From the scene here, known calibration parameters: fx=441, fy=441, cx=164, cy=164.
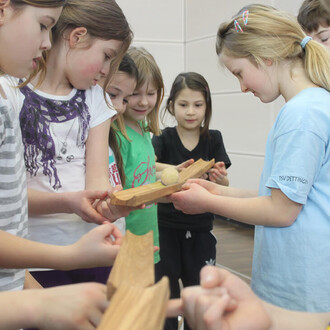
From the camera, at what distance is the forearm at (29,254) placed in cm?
78

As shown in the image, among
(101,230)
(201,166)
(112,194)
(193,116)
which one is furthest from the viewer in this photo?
(193,116)

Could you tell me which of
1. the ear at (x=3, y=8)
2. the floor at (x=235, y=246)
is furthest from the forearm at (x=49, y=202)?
the floor at (x=235, y=246)

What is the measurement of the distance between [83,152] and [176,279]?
3.03 ft

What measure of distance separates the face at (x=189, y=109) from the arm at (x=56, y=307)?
1568 mm

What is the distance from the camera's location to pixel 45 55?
1.21 meters

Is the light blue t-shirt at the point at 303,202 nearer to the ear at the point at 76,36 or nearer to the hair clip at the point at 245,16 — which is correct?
the hair clip at the point at 245,16

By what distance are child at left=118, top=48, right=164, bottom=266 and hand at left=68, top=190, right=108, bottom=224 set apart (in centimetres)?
44

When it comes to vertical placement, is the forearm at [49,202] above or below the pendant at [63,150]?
below

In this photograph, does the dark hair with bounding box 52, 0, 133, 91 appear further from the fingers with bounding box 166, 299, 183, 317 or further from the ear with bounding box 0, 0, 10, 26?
the fingers with bounding box 166, 299, 183, 317

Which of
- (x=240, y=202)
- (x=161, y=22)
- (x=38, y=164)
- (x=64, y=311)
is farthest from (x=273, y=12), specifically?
(x=161, y=22)

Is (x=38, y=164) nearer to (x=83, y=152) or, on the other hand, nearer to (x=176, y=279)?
(x=83, y=152)

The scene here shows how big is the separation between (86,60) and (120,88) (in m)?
0.32

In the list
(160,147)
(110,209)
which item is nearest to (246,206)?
(110,209)

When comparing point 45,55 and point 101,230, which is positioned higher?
point 45,55
